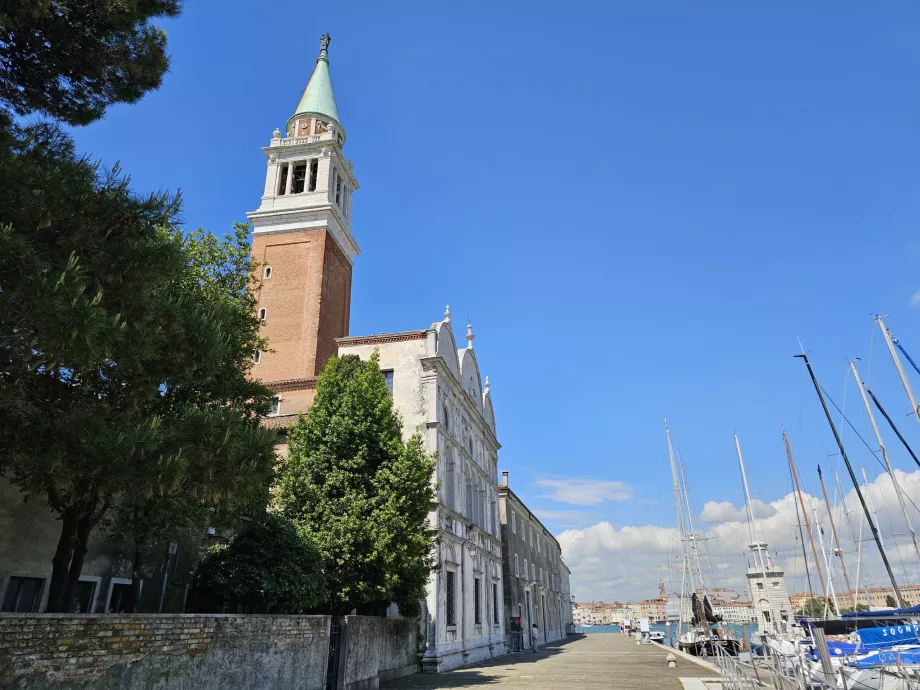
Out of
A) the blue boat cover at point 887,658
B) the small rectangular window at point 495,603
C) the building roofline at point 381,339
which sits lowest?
the blue boat cover at point 887,658

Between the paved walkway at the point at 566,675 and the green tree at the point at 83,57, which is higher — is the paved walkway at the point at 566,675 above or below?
below

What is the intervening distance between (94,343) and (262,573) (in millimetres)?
10018

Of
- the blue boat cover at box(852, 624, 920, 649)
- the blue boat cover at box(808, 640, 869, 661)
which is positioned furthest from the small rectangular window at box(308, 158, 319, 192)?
the blue boat cover at box(852, 624, 920, 649)

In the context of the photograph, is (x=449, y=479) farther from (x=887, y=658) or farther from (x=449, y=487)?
(x=887, y=658)

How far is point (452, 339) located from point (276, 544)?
1755 cm

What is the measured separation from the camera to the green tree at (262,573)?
14.6 metres

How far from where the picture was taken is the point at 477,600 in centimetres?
2970

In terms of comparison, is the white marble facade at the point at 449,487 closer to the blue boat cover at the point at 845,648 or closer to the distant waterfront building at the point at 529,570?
the distant waterfront building at the point at 529,570

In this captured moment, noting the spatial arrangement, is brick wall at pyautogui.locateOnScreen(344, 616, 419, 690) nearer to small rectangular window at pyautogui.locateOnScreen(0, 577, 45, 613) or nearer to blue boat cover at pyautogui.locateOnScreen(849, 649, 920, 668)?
small rectangular window at pyautogui.locateOnScreen(0, 577, 45, 613)

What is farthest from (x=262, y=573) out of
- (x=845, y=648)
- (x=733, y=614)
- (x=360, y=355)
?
(x=733, y=614)

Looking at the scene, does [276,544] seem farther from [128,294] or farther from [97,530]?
[128,294]

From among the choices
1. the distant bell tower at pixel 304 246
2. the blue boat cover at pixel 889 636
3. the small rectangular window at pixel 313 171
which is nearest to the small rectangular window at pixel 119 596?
the distant bell tower at pixel 304 246

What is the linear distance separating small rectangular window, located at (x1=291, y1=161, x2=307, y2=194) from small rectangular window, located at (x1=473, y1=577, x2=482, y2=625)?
25101 mm

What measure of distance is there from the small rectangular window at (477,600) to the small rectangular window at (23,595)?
65.9 ft
